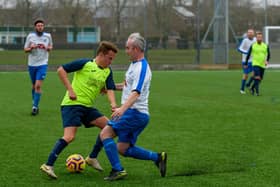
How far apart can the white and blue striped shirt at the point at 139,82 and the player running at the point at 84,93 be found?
362 millimetres

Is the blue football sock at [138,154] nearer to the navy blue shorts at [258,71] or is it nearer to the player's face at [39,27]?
the player's face at [39,27]

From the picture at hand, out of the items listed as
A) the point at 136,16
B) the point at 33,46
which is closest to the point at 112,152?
the point at 33,46

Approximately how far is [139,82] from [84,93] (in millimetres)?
952

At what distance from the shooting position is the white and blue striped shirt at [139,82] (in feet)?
23.4

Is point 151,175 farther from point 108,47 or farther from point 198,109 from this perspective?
point 198,109

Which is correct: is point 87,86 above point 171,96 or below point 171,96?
above

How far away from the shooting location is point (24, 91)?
2111 cm

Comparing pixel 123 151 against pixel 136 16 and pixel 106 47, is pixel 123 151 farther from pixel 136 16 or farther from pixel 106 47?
pixel 136 16

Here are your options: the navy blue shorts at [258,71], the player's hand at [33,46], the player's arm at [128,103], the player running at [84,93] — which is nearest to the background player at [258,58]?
the navy blue shorts at [258,71]

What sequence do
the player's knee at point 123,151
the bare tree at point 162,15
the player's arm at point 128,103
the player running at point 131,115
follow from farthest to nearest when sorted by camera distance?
the bare tree at point 162,15, the player's knee at point 123,151, the player running at point 131,115, the player's arm at point 128,103

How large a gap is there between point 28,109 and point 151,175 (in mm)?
7969

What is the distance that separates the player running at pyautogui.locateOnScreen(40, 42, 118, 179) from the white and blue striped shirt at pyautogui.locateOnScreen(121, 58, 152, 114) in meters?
0.36

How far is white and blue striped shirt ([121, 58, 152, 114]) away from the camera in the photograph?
714cm

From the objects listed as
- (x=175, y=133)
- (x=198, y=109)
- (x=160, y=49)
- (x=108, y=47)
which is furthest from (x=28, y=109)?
(x=160, y=49)
